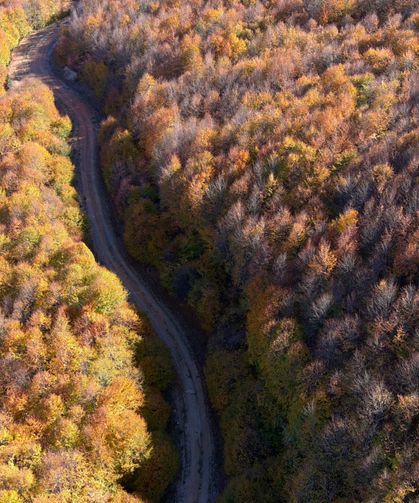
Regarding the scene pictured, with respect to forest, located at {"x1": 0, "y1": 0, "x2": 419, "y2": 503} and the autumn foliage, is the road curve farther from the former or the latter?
the autumn foliage

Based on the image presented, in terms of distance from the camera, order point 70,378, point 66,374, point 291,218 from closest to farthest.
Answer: point 70,378, point 66,374, point 291,218

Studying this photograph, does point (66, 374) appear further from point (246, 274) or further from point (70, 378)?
point (246, 274)

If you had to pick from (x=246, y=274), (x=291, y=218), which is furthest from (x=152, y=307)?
(x=291, y=218)

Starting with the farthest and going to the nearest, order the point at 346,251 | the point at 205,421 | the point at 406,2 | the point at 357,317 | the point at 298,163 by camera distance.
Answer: the point at 406,2
the point at 298,163
the point at 205,421
the point at 346,251
the point at 357,317

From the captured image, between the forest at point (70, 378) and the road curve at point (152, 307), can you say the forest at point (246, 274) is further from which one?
the road curve at point (152, 307)

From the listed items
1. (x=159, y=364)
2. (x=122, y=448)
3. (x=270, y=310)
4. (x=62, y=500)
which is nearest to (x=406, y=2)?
(x=270, y=310)

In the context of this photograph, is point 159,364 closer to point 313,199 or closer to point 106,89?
point 313,199

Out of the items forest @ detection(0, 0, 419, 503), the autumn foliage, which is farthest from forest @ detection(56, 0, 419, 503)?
the autumn foliage
